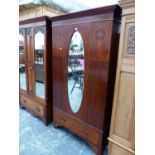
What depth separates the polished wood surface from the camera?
1.28m

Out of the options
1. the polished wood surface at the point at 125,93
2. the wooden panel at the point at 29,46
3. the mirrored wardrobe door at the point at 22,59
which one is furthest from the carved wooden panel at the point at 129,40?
the mirrored wardrobe door at the point at 22,59

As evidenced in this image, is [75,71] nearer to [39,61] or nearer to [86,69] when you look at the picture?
[86,69]

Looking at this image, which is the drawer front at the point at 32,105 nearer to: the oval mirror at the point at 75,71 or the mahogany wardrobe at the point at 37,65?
the mahogany wardrobe at the point at 37,65

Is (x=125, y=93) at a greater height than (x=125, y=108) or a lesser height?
greater

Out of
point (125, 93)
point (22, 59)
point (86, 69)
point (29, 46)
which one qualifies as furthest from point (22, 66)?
point (125, 93)

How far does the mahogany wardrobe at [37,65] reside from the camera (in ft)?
7.12

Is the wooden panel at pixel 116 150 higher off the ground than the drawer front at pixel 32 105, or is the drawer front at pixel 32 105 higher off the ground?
the drawer front at pixel 32 105

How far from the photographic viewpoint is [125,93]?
4.61ft

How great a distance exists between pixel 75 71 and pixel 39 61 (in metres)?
0.73

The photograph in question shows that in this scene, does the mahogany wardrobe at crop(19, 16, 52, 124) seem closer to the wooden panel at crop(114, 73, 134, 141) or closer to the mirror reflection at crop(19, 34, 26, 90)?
the mirror reflection at crop(19, 34, 26, 90)

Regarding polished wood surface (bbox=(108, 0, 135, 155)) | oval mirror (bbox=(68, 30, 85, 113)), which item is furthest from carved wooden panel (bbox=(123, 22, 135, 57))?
oval mirror (bbox=(68, 30, 85, 113))
